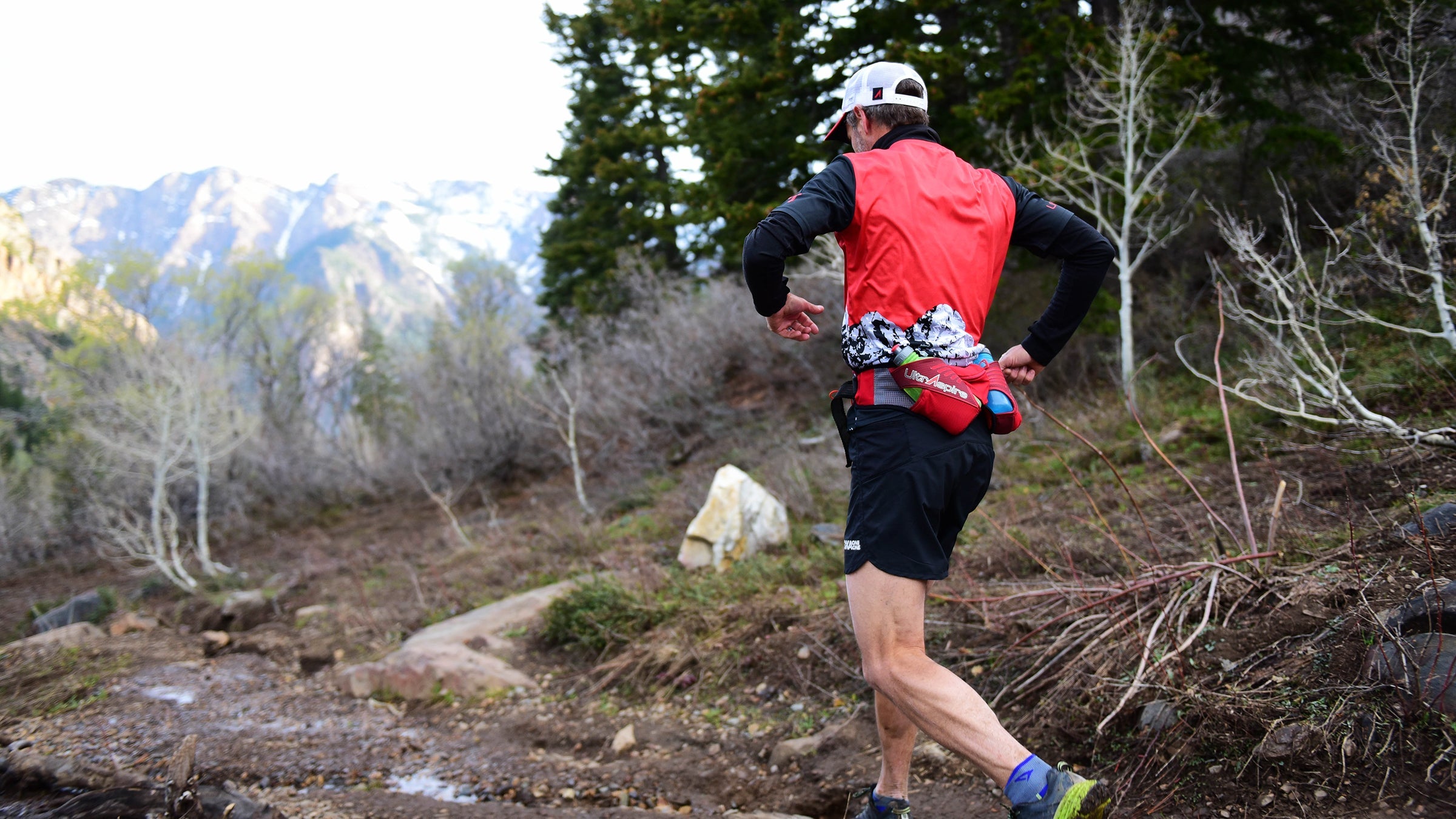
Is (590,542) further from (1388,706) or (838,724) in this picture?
(1388,706)

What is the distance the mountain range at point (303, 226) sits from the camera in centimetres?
15338

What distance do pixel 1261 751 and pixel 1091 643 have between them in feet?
2.71

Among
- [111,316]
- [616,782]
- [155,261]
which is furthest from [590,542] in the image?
[155,261]

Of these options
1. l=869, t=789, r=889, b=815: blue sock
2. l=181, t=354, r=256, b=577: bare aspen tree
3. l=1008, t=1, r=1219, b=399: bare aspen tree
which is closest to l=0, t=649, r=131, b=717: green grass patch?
l=869, t=789, r=889, b=815: blue sock

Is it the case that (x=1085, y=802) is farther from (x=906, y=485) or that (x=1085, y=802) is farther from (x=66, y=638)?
(x=66, y=638)

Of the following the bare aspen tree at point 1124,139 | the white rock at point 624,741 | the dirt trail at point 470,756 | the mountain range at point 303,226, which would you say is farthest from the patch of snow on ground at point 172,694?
the mountain range at point 303,226

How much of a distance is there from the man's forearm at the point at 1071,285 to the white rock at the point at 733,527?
4.54 m

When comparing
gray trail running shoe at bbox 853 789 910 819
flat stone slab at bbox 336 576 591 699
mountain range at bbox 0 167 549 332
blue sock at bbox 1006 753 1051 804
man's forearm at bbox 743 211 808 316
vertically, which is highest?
mountain range at bbox 0 167 549 332

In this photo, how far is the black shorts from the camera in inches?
81.4

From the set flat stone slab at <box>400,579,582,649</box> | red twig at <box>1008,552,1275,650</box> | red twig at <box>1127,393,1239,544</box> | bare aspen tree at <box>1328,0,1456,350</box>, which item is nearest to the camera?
red twig at <box>1127,393,1239,544</box>

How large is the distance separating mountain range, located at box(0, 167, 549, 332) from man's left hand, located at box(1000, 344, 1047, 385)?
5639 inches

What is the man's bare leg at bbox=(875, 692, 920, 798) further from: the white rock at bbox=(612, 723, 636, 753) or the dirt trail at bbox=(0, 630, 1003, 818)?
the white rock at bbox=(612, 723, 636, 753)

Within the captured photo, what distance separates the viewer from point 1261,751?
8.07 ft

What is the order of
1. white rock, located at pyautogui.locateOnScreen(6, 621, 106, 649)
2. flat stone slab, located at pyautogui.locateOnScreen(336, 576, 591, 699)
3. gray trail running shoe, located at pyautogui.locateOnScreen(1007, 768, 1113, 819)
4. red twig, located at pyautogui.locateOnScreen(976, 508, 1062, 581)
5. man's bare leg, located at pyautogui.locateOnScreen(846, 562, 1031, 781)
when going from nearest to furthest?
gray trail running shoe, located at pyautogui.locateOnScreen(1007, 768, 1113, 819), man's bare leg, located at pyautogui.locateOnScreen(846, 562, 1031, 781), red twig, located at pyautogui.locateOnScreen(976, 508, 1062, 581), flat stone slab, located at pyautogui.locateOnScreen(336, 576, 591, 699), white rock, located at pyautogui.locateOnScreen(6, 621, 106, 649)
